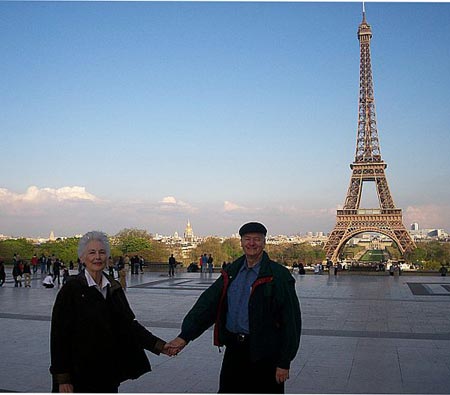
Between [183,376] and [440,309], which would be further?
[440,309]

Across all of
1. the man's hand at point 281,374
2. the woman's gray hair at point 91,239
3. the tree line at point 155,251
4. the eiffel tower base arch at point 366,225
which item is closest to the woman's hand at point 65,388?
the woman's gray hair at point 91,239

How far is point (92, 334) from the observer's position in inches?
124

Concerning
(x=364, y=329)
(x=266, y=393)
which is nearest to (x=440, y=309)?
(x=364, y=329)

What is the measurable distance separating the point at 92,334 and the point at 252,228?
1.25 meters

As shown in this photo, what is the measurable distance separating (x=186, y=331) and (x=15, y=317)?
8009 mm

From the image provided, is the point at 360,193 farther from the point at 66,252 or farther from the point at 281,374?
the point at 281,374

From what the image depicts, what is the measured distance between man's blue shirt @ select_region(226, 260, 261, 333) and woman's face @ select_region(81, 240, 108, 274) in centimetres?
88

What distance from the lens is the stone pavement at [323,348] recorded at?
5.66 meters

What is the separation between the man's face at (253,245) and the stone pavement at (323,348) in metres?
2.40

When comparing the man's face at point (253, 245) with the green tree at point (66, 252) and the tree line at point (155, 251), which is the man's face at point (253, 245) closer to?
the tree line at point (155, 251)

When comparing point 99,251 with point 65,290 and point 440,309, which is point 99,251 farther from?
point 440,309

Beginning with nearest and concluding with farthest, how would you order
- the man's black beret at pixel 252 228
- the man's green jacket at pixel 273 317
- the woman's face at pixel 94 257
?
the woman's face at pixel 94 257 < the man's green jacket at pixel 273 317 < the man's black beret at pixel 252 228

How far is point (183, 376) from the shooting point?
599 centimetres

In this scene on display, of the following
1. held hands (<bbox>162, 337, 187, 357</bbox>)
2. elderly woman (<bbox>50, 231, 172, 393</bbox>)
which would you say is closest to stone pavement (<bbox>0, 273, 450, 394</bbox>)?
held hands (<bbox>162, 337, 187, 357</bbox>)
